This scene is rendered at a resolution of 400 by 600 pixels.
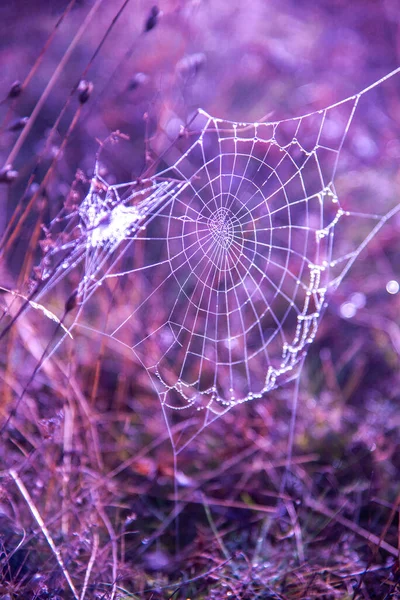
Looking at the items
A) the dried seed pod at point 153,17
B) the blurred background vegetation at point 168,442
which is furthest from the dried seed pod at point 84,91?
the dried seed pod at point 153,17

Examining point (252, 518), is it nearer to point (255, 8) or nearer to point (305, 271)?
point (305, 271)

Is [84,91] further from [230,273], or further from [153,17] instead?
[230,273]

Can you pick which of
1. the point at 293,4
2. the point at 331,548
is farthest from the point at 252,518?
the point at 293,4

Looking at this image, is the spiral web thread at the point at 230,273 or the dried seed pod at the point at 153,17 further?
the spiral web thread at the point at 230,273

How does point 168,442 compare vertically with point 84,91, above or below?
Result: below

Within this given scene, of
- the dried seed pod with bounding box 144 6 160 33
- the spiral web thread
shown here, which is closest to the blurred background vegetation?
the dried seed pod with bounding box 144 6 160 33

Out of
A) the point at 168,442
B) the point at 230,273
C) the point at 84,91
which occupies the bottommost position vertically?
the point at 168,442

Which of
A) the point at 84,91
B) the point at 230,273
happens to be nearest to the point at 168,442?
the point at 230,273

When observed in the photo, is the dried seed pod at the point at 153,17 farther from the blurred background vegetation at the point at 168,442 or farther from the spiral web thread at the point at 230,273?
the spiral web thread at the point at 230,273

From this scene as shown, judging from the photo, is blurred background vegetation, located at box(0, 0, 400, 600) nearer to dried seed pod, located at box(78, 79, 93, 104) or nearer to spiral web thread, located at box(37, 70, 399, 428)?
dried seed pod, located at box(78, 79, 93, 104)
